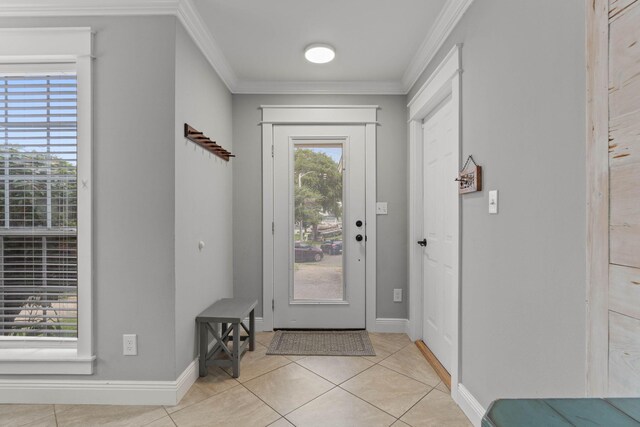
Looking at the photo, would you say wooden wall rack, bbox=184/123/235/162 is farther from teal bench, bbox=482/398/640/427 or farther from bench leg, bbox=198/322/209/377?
teal bench, bbox=482/398/640/427

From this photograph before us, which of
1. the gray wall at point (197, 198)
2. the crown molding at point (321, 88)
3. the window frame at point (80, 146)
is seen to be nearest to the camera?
the window frame at point (80, 146)

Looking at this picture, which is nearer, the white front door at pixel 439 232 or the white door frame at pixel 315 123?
the white front door at pixel 439 232

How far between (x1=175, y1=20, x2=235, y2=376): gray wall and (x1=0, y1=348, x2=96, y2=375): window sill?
0.54m

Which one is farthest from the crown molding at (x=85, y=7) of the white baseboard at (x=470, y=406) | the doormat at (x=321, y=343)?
the white baseboard at (x=470, y=406)

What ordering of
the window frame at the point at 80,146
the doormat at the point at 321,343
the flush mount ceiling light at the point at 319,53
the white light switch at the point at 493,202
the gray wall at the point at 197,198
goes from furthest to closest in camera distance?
the doormat at the point at 321,343
the flush mount ceiling light at the point at 319,53
the gray wall at the point at 197,198
the window frame at the point at 80,146
the white light switch at the point at 493,202

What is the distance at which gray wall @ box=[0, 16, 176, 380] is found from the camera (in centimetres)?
189

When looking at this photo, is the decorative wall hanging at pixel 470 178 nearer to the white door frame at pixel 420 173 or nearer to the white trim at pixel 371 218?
the white door frame at pixel 420 173

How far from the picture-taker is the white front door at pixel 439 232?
2266 mm

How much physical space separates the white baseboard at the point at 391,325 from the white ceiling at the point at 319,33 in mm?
2275

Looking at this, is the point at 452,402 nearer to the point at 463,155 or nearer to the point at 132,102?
the point at 463,155

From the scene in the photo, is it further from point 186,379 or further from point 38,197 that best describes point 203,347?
point 38,197

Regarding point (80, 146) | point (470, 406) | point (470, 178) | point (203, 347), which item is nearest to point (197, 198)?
point (80, 146)

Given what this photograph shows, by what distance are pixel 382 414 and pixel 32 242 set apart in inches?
90.3

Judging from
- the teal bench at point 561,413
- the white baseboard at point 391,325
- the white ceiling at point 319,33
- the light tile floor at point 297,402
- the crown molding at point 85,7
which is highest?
the white ceiling at point 319,33
